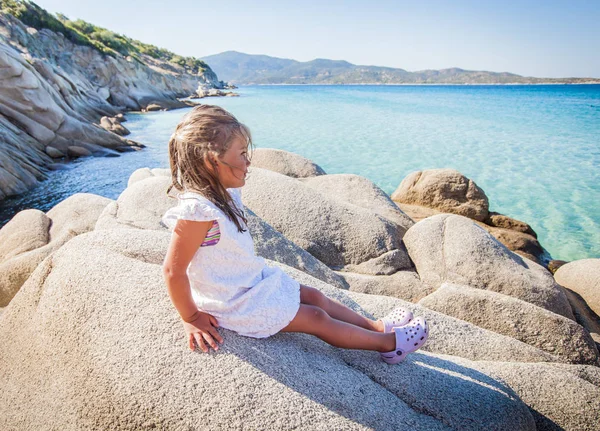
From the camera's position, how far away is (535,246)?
793cm

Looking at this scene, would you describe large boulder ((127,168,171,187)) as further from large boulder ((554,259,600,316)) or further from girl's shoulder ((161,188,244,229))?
large boulder ((554,259,600,316))

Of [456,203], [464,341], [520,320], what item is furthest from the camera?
[456,203]

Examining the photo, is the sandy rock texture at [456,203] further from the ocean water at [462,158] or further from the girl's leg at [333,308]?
the girl's leg at [333,308]

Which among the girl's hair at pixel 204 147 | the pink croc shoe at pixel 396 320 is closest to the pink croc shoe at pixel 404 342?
the pink croc shoe at pixel 396 320

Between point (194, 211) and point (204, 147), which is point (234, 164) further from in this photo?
point (194, 211)

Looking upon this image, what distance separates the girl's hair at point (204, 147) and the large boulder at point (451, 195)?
7294 millimetres

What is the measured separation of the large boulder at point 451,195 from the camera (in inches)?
337

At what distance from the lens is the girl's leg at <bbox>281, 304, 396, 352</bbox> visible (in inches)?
93.9

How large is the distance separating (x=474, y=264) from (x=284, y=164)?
14.6 ft

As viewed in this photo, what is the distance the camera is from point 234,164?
2252 millimetres

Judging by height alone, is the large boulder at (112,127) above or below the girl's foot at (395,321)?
below

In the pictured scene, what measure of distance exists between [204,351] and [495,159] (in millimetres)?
18047

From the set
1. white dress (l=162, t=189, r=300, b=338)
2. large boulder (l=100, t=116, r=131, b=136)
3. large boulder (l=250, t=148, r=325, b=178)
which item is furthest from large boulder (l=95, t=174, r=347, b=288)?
large boulder (l=100, t=116, r=131, b=136)

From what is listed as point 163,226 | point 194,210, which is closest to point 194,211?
point 194,210
